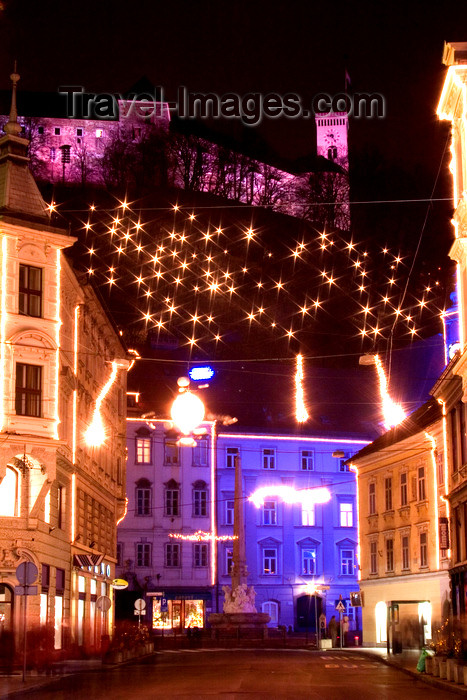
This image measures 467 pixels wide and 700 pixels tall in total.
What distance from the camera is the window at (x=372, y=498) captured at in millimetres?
57625

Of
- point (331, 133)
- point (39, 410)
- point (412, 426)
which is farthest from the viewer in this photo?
point (331, 133)

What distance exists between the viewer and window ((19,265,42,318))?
34019mm

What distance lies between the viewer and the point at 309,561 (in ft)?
241

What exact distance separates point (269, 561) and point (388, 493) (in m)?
19.8

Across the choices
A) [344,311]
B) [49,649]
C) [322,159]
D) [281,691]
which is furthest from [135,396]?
[322,159]

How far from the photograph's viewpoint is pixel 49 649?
98.8 ft

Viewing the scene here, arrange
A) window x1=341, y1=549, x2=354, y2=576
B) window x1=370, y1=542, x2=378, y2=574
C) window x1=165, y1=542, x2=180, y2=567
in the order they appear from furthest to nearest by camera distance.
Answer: window x1=341, y1=549, x2=354, y2=576 < window x1=165, y1=542, x2=180, y2=567 < window x1=370, y1=542, x2=378, y2=574

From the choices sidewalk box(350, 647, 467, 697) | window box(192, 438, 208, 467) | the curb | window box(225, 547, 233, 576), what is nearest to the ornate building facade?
sidewalk box(350, 647, 467, 697)

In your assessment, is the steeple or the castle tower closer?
the steeple

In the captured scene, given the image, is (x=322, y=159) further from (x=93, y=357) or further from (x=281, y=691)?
(x=281, y=691)

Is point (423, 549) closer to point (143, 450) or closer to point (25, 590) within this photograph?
point (143, 450)

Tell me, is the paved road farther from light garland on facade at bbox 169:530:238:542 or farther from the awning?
light garland on facade at bbox 169:530:238:542

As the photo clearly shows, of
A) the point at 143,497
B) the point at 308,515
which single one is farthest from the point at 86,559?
the point at 308,515

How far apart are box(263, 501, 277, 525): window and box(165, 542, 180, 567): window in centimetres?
650
